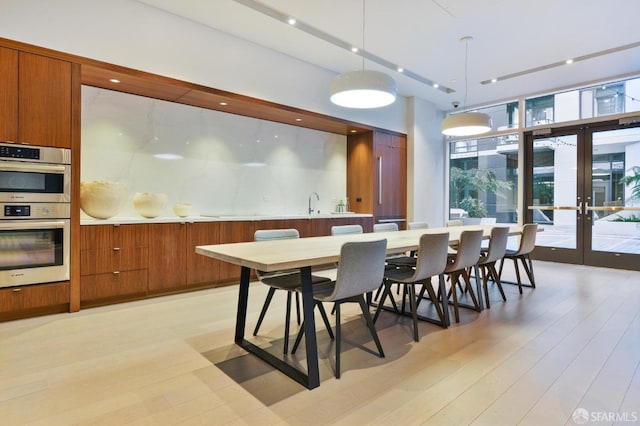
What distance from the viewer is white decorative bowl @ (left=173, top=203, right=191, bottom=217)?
4.38 metres

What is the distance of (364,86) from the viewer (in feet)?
9.47

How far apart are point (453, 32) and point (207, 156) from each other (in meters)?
3.54

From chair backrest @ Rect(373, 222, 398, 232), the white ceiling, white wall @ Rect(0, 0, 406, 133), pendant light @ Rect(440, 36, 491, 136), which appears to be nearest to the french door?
the white ceiling

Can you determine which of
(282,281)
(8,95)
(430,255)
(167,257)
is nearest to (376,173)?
(430,255)

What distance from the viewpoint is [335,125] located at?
231 inches

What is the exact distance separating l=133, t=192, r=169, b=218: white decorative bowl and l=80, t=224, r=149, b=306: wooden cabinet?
1.03 ft

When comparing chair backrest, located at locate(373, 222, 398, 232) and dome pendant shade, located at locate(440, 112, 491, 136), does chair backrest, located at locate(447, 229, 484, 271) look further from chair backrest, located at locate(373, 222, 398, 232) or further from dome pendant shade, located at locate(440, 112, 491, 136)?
dome pendant shade, located at locate(440, 112, 491, 136)

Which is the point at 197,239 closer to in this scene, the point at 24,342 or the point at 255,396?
the point at 24,342

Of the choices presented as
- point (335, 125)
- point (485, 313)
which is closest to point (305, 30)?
point (335, 125)

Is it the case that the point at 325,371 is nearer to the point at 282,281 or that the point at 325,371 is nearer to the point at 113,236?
the point at 282,281

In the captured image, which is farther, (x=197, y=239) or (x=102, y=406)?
(x=197, y=239)

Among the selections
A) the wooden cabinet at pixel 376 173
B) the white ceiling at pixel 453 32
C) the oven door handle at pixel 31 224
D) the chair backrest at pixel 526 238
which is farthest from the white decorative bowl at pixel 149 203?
the chair backrest at pixel 526 238

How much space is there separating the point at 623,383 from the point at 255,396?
2.15 meters

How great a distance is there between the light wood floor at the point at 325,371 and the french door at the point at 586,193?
3.04m
